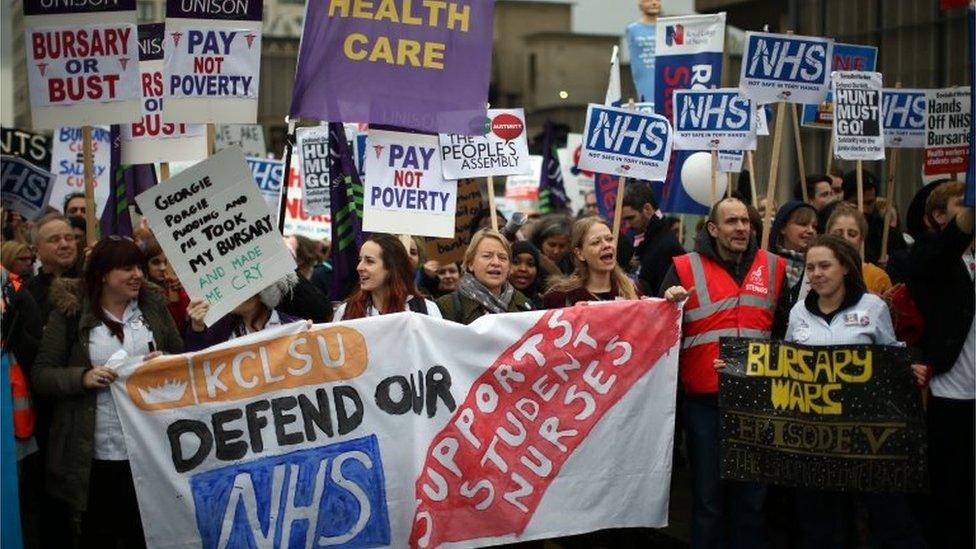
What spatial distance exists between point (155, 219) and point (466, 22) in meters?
2.41

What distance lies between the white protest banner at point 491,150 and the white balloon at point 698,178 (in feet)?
6.90

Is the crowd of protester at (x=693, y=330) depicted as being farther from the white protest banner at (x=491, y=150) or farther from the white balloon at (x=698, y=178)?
the white balloon at (x=698, y=178)

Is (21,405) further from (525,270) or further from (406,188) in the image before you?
(525,270)

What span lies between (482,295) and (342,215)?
176cm

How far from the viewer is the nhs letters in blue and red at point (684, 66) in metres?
13.3

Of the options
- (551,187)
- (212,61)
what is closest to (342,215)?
(212,61)

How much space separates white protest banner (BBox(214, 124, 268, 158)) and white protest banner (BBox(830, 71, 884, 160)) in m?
8.55

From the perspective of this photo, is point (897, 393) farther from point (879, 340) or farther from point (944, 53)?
point (944, 53)

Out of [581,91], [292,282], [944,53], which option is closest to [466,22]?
[292,282]

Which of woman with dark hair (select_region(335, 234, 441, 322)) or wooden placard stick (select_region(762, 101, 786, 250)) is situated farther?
wooden placard stick (select_region(762, 101, 786, 250))

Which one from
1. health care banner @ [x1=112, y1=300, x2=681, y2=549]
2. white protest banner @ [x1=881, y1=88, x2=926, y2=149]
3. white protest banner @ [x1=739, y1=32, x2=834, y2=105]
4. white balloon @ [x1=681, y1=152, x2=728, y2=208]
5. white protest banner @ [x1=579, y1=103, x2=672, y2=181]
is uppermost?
white protest banner @ [x1=739, y1=32, x2=834, y2=105]

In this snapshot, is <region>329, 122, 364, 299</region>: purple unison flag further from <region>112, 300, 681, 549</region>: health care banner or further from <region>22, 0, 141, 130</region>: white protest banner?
<region>112, 300, 681, 549</region>: health care banner

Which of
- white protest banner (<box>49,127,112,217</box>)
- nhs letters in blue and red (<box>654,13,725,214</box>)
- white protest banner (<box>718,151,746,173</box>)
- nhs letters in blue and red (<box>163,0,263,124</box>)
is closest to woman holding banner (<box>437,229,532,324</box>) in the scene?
nhs letters in blue and red (<box>163,0,263,124</box>)

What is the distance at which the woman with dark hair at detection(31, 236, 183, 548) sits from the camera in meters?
7.23
